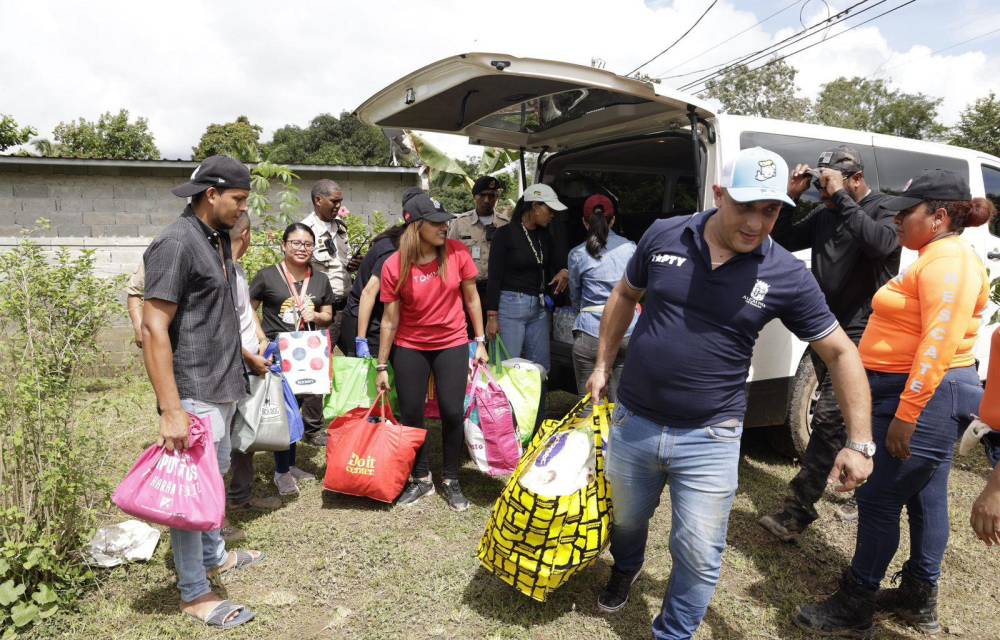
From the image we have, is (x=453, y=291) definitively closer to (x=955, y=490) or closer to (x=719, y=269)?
(x=719, y=269)

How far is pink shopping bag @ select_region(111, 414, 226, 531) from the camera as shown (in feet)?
7.45

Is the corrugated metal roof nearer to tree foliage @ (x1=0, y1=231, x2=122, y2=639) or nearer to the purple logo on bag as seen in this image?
tree foliage @ (x1=0, y1=231, x2=122, y2=639)

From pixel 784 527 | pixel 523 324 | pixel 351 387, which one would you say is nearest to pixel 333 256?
pixel 351 387

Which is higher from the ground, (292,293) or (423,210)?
(423,210)

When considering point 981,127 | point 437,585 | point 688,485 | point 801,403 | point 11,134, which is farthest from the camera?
point 981,127

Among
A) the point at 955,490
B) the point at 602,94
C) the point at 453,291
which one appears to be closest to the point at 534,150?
the point at 602,94

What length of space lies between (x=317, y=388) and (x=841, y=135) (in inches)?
145

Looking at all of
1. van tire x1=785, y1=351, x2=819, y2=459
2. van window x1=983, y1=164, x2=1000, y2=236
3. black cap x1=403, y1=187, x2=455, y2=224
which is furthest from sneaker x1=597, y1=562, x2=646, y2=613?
van window x1=983, y1=164, x2=1000, y2=236

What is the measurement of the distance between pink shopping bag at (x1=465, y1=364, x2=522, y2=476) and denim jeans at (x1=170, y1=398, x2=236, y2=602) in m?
1.35

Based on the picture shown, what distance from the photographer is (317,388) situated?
12.5ft

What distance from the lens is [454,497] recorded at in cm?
364

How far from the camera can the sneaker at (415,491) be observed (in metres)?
3.67

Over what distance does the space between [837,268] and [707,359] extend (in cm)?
156

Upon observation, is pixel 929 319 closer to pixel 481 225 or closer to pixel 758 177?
pixel 758 177
